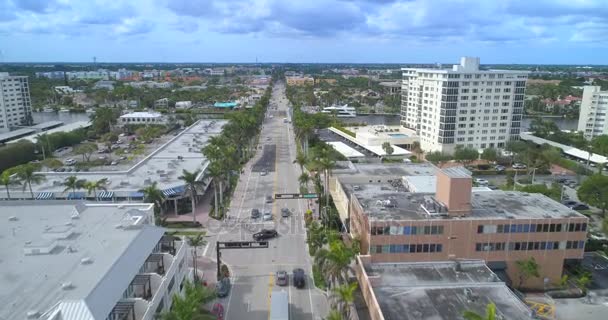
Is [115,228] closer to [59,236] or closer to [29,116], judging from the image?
[59,236]

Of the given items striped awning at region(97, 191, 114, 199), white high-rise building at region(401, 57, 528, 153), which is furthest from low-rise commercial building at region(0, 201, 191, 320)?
white high-rise building at region(401, 57, 528, 153)

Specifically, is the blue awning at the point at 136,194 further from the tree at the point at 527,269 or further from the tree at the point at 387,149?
the tree at the point at 387,149

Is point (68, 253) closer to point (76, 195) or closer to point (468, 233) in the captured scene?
point (76, 195)

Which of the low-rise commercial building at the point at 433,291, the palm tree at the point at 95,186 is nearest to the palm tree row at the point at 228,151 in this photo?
the palm tree at the point at 95,186

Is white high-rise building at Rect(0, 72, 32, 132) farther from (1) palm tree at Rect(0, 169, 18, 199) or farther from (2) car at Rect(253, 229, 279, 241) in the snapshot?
(2) car at Rect(253, 229, 279, 241)

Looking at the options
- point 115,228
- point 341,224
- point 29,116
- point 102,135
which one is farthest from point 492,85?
point 29,116

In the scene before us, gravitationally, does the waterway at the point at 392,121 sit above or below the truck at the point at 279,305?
above

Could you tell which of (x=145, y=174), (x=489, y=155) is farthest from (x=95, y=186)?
(x=489, y=155)
